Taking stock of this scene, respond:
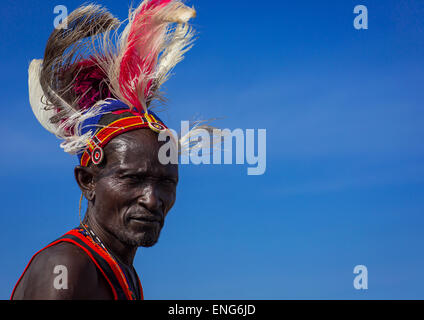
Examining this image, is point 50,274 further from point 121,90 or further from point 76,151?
point 121,90

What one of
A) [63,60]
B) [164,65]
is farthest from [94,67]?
[164,65]

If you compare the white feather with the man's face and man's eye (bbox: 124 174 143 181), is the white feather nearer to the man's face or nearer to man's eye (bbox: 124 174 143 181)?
the man's face

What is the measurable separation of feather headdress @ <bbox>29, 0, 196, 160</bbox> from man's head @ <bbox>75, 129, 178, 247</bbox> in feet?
1.50

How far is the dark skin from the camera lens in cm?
514

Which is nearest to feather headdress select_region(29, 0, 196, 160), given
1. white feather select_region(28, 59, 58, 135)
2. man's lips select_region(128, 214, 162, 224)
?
white feather select_region(28, 59, 58, 135)

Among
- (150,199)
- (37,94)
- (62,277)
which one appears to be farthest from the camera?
(37,94)

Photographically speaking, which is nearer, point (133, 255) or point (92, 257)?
point (92, 257)

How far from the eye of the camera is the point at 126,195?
5129mm

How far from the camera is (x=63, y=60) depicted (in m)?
5.98

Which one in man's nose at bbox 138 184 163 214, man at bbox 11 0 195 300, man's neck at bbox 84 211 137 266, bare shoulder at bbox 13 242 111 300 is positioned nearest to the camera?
bare shoulder at bbox 13 242 111 300

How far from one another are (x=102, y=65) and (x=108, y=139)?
1142 millimetres

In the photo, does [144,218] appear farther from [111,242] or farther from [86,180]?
[86,180]

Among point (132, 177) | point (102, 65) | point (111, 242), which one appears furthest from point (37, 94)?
point (111, 242)
